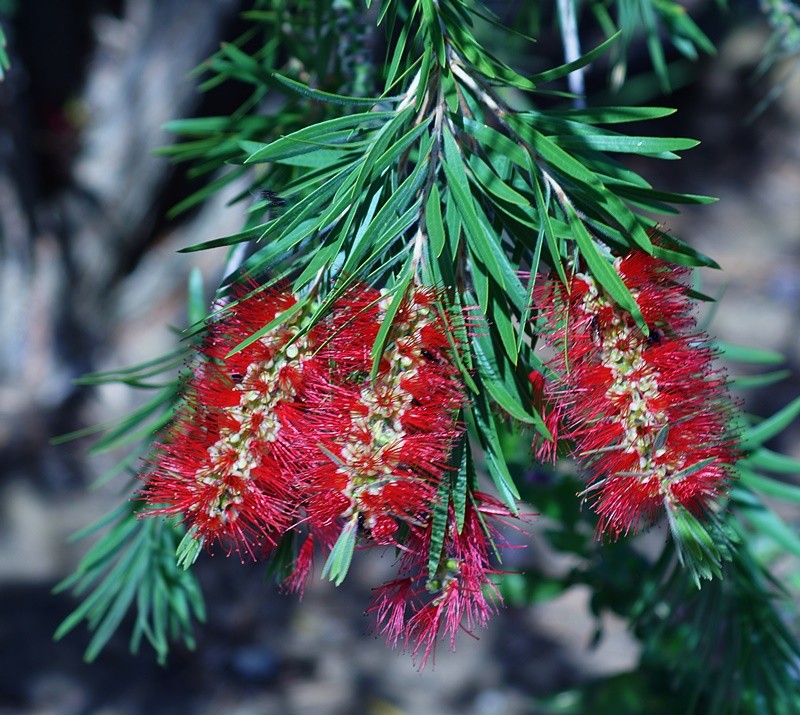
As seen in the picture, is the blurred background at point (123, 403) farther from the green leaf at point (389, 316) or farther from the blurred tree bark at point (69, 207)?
the green leaf at point (389, 316)

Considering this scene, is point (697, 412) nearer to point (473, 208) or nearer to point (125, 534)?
point (473, 208)

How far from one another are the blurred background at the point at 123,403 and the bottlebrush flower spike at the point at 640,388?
1115mm

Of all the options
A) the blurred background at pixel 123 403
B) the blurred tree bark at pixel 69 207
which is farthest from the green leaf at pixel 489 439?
the blurred tree bark at pixel 69 207

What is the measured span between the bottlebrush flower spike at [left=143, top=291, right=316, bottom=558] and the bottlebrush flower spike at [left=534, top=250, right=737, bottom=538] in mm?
123

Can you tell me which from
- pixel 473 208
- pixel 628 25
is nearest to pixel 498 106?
pixel 473 208

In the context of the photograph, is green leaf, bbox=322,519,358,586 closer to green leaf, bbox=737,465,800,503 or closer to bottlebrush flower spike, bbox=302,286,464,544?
bottlebrush flower spike, bbox=302,286,464,544

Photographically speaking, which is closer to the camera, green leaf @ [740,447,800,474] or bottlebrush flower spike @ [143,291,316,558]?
bottlebrush flower spike @ [143,291,316,558]

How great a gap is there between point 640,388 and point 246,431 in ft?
0.58

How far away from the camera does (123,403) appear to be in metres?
1.87

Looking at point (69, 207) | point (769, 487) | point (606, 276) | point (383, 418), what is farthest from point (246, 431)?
point (69, 207)

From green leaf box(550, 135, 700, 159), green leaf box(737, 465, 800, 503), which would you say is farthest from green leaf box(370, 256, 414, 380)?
green leaf box(737, 465, 800, 503)

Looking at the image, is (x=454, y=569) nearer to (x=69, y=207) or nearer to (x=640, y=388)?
(x=640, y=388)

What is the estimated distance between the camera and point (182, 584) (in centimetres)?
64

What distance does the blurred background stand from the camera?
4.98ft
